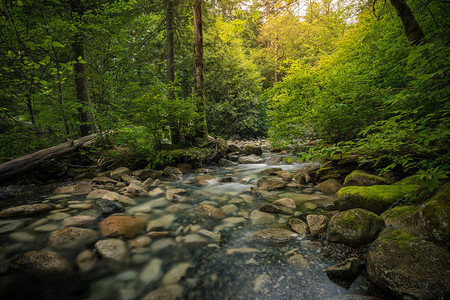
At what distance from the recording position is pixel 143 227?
2742mm

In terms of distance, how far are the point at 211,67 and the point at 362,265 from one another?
16.7 metres

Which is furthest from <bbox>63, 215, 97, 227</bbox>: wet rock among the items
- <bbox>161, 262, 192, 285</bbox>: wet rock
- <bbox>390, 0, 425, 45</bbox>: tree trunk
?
<bbox>390, 0, 425, 45</bbox>: tree trunk

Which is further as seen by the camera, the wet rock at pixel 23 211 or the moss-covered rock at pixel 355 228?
the wet rock at pixel 23 211

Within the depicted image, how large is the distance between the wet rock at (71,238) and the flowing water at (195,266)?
0.10 m

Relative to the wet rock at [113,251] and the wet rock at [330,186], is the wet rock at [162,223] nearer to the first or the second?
the wet rock at [113,251]

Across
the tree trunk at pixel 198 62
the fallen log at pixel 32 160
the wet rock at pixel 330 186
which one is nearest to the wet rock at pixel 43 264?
the fallen log at pixel 32 160

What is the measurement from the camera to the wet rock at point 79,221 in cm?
269

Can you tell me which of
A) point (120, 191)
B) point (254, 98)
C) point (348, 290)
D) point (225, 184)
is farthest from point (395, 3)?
point (254, 98)

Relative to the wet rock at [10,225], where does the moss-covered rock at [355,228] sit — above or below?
below

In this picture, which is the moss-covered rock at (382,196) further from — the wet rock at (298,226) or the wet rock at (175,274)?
the wet rock at (175,274)

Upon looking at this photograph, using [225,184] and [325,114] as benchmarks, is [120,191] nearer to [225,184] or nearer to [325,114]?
[225,184]

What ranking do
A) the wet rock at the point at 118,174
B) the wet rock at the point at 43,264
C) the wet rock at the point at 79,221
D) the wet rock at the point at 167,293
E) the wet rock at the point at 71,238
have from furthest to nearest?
the wet rock at the point at 118,174, the wet rock at the point at 79,221, the wet rock at the point at 71,238, the wet rock at the point at 43,264, the wet rock at the point at 167,293

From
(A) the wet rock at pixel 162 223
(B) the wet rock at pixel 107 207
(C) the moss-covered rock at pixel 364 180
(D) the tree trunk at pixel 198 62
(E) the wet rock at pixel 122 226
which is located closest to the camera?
(E) the wet rock at pixel 122 226

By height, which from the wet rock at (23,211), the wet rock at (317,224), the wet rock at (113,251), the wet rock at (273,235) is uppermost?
the wet rock at (23,211)
